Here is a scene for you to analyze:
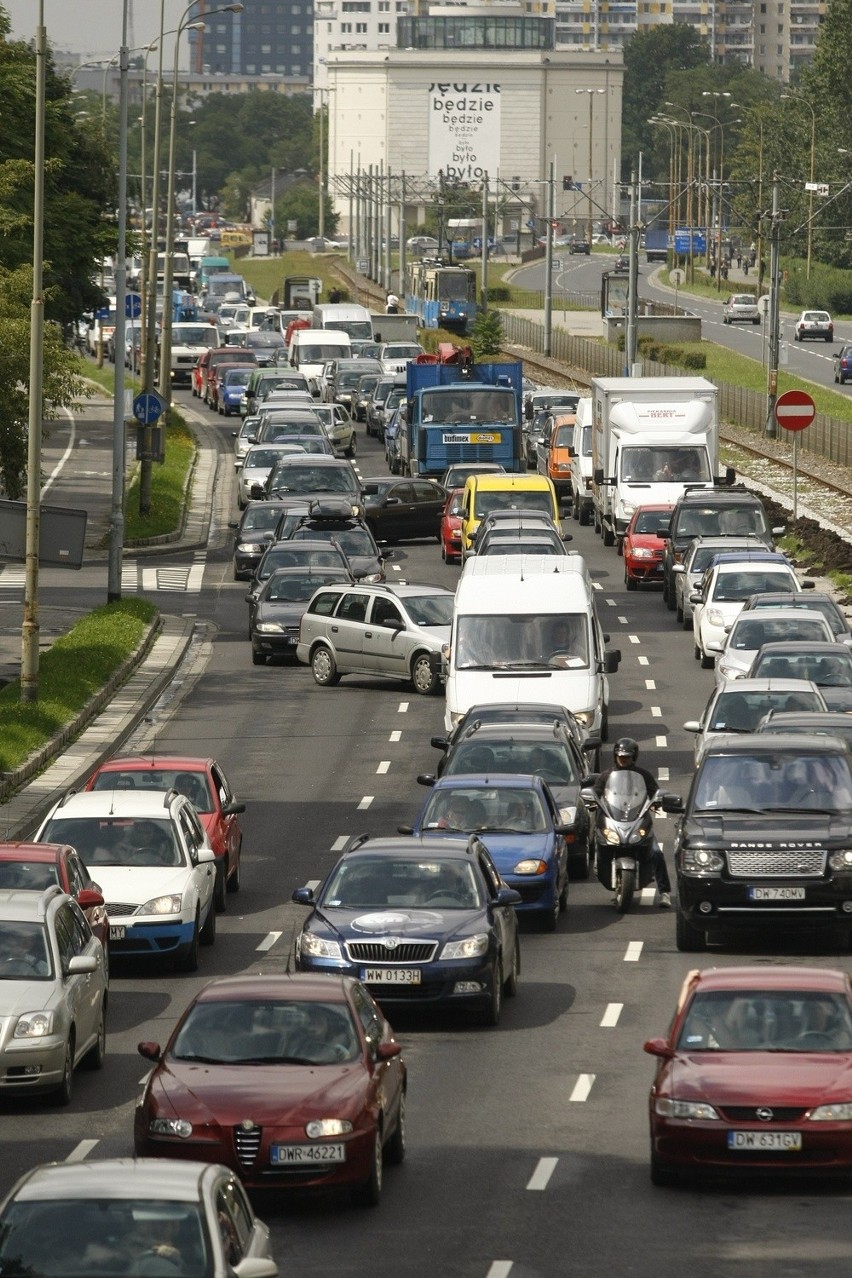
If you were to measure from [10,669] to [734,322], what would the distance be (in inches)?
3695

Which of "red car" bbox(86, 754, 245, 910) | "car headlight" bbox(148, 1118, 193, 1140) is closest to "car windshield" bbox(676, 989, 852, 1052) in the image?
"car headlight" bbox(148, 1118, 193, 1140)

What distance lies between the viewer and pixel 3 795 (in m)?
29.7

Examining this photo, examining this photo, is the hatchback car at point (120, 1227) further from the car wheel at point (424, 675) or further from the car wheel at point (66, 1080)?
the car wheel at point (424, 675)

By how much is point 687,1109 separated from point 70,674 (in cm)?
2412

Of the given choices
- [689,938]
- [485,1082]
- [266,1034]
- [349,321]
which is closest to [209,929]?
[689,938]

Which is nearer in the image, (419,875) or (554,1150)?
(554,1150)

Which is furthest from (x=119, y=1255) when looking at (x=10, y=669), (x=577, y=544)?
(x=577, y=544)

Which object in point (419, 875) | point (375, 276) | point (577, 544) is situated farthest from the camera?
point (375, 276)

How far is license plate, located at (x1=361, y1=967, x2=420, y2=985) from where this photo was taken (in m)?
18.8

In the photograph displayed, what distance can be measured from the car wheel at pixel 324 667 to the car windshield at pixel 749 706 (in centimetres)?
1102

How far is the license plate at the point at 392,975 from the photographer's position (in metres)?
18.8

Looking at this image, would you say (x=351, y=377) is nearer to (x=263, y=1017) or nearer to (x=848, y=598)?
(x=848, y=598)

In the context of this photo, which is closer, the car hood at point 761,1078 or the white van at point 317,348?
the car hood at point 761,1078

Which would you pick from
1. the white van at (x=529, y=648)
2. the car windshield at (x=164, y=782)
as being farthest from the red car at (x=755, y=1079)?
the white van at (x=529, y=648)
